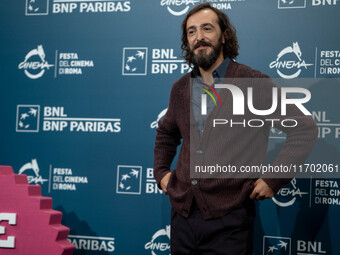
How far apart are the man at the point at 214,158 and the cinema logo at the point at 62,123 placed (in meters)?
1.08

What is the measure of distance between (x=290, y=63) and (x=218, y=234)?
4.69 feet

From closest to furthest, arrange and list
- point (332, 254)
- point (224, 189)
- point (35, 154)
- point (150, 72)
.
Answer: point (224, 189), point (332, 254), point (150, 72), point (35, 154)

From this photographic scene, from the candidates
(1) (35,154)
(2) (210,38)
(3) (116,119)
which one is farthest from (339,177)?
(1) (35,154)

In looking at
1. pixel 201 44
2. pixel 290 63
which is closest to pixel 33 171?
pixel 201 44

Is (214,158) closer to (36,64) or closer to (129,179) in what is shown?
(129,179)

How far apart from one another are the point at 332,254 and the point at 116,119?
1793 mm

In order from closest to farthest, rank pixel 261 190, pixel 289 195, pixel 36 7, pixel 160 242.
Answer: pixel 261 190 < pixel 289 195 < pixel 160 242 < pixel 36 7

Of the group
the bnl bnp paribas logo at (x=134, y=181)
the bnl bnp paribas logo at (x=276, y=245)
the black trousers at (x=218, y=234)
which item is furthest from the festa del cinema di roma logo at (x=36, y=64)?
the bnl bnp paribas logo at (x=276, y=245)

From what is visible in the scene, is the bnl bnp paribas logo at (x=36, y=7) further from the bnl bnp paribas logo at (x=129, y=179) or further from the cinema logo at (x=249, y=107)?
the cinema logo at (x=249, y=107)

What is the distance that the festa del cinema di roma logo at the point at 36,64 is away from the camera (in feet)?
12.5

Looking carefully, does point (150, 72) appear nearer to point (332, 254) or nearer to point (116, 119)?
point (116, 119)

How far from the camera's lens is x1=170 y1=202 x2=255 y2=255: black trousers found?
2354 millimetres

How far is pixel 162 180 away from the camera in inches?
107

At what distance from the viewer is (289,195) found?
3209 millimetres
